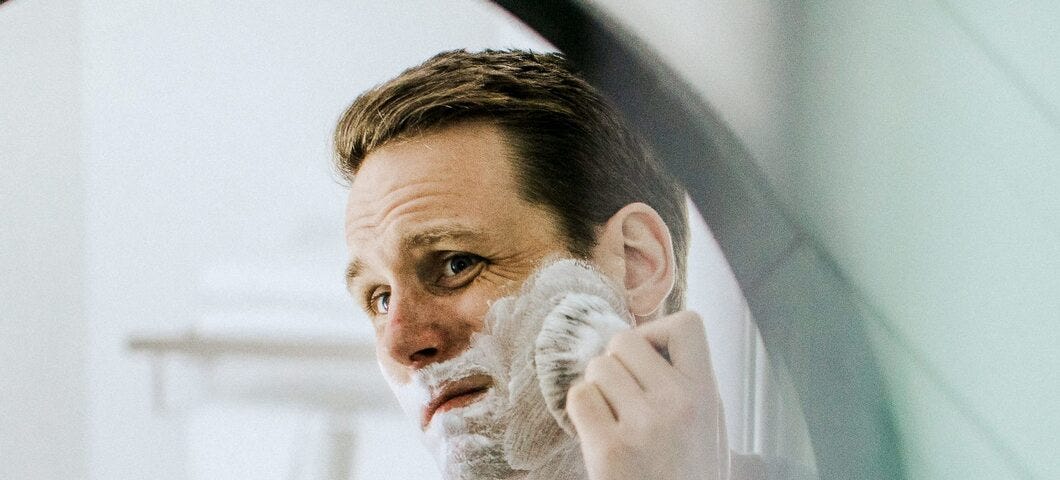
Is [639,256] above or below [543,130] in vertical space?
below

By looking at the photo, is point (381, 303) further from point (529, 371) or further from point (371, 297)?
point (529, 371)

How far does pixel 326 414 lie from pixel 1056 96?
82cm

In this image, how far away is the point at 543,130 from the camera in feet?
2.92

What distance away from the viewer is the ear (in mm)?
871

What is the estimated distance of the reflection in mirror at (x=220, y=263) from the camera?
0.92m

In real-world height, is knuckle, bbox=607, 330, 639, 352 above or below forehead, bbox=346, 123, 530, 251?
below

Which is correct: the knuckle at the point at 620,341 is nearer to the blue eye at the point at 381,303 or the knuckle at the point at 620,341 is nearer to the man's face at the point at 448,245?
the man's face at the point at 448,245

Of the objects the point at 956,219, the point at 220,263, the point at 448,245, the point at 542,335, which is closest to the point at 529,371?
the point at 542,335

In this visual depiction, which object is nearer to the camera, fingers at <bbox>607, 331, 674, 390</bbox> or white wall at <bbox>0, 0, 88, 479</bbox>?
fingers at <bbox>607, 331, 674, 390</bbox>

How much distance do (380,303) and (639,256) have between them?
0.27 meters

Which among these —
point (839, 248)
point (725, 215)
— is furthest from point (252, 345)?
point (839, 248)

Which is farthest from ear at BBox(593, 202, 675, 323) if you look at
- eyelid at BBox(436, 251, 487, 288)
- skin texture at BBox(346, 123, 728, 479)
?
eyelid at BBox(436, 251, 487, 288)

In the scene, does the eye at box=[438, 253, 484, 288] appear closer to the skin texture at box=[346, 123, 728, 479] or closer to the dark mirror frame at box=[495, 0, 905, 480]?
the skin texture at box=[346, 123, 728, 479]

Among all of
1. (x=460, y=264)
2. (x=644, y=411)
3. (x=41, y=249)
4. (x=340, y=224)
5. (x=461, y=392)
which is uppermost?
(x=41, y=249)
